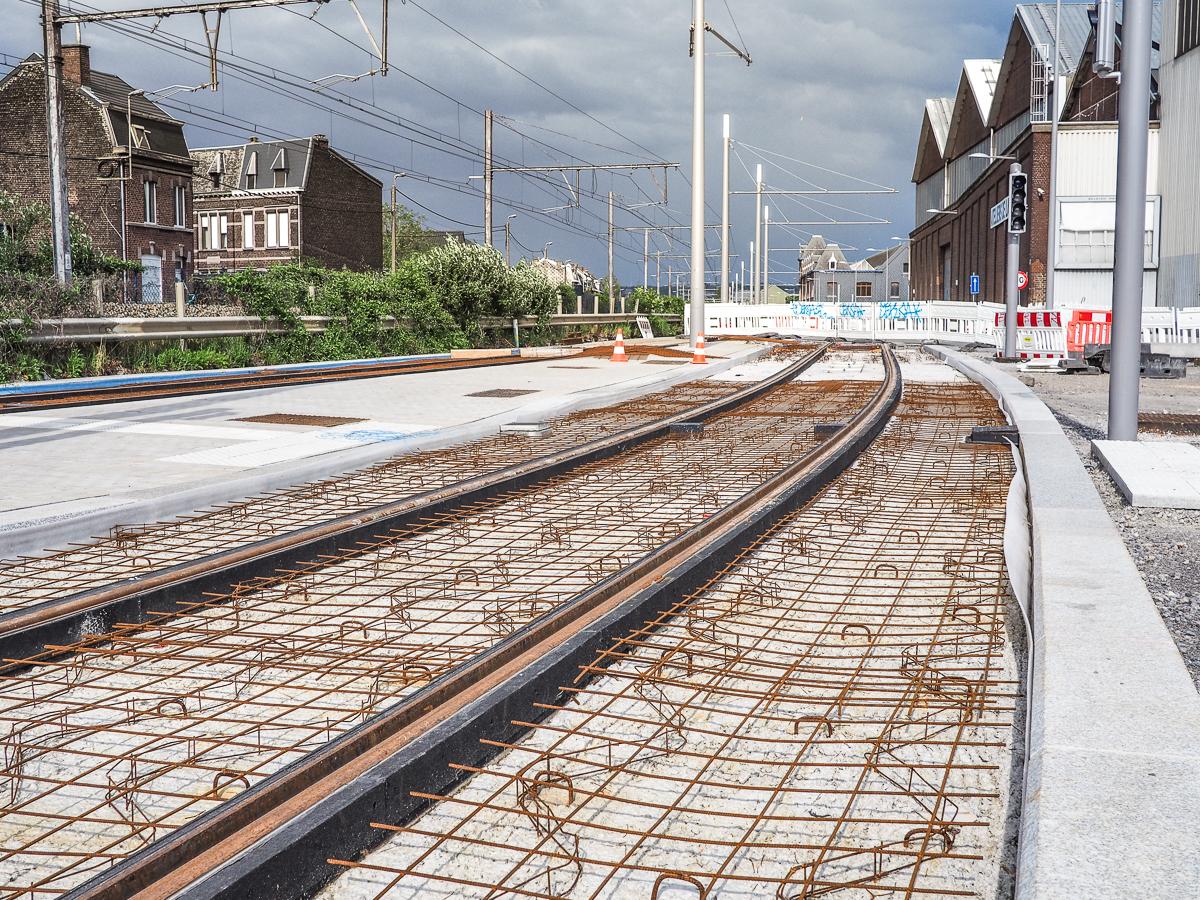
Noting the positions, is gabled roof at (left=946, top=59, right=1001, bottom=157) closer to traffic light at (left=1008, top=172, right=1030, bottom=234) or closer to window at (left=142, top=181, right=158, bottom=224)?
traffic light at (left=1008, top=172, right=1030, bottom=234)

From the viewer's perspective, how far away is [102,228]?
51969 millimetres

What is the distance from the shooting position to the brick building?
156ft

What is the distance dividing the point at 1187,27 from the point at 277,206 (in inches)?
1960

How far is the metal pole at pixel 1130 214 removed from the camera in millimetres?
9422

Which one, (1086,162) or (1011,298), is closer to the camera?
(1011,298)

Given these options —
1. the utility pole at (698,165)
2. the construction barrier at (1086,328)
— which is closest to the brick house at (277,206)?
Result: the utility pole at (698,165)

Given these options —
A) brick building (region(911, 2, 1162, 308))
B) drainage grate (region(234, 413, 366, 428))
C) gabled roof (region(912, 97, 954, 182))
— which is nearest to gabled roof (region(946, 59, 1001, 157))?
brick building (region(911, 2, 1162, 308))

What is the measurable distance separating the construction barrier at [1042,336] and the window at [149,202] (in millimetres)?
40421

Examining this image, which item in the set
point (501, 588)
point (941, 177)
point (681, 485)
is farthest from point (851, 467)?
point (941, 177)

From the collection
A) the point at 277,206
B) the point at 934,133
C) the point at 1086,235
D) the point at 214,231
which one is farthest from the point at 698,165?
the point at 934,133

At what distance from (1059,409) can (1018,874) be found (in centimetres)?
1446

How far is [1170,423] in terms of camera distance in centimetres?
1267

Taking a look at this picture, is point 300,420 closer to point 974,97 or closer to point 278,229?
point 278,229

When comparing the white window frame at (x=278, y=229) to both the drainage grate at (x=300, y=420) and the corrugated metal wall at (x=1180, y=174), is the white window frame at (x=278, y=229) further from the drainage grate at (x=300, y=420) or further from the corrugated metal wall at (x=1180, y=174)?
the drainage grate at (x=300, y=420)
